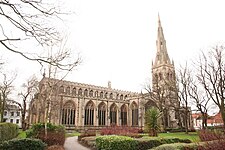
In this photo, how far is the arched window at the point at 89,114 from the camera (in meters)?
48.4

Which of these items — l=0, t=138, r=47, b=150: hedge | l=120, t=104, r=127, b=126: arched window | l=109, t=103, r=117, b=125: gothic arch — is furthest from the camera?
l=120, t=104, r=127, b=126: arched window

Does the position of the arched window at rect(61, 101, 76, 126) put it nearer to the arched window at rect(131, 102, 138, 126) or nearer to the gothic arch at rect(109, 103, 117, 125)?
the gothic arch at rect(109, 103, 117, 125)

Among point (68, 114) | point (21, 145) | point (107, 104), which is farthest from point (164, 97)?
point (21, 145)

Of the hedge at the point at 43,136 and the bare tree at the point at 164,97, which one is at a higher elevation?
the bare tree at the point at 164,97

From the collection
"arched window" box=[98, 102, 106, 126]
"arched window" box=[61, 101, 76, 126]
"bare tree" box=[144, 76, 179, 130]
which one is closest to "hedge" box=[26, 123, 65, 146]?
"bare tree" box=[144, 76, 179, 130]

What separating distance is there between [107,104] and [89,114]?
5.91 m

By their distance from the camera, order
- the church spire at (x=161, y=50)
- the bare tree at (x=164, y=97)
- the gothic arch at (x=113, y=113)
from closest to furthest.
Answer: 1. the bare tree at (x=164, y=97)
2. the gothic arch at (x=113, y=113)
3. the church spire at (x=161, y=50)

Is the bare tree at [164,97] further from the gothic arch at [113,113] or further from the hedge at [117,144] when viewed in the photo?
the hedge at [117,144]

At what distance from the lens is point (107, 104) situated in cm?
5228

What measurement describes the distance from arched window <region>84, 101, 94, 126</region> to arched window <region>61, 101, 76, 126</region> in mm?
3285

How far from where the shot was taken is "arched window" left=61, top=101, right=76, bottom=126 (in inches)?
1764

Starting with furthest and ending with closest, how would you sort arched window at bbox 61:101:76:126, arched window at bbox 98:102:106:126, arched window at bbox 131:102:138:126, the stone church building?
arched window at bbox 131:102:138:126 → arched window at bbox 98:102:106:126 → arched window at bbox 61:101:76:126 → the stone church building

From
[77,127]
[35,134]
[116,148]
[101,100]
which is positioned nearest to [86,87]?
[101,100]

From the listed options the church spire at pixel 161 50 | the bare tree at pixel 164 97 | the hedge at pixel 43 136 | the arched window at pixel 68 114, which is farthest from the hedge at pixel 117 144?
the church spire at pixel 161 50
